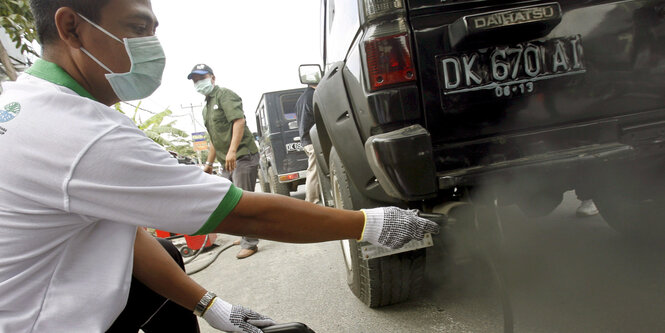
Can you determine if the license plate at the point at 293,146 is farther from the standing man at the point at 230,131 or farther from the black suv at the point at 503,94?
the black suv at the point at 503,94

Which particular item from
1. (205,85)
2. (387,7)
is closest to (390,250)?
(387,7)

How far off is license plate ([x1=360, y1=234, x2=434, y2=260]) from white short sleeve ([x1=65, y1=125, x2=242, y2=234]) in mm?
876

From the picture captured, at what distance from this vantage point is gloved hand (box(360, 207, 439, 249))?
1100 mm

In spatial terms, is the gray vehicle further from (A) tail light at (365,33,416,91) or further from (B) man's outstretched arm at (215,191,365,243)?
(B) man's outstretched arm at (215,191,365,243)

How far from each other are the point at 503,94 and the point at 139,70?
1.36 metres

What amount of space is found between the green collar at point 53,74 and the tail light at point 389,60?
0.96 metres

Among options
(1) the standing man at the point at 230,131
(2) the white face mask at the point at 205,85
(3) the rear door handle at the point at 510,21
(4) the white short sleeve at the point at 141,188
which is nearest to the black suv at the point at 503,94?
(3) the rear door handle at the point at 510,21

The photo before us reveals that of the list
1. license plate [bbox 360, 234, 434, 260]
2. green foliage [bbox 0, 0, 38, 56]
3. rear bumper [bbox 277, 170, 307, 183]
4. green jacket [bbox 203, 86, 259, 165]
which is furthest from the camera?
rear bumper [bbox 277, 170, 307, 183]

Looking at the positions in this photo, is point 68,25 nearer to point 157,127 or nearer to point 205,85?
point 205,85

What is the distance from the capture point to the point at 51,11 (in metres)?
0.90

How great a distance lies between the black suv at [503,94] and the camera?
125cm

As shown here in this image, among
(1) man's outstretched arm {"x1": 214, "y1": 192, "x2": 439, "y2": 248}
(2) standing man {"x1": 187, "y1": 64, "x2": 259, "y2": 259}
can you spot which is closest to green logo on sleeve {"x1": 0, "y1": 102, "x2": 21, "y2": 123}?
(1) man's outstretched arm {"x1": 214, "y1": 192, "x2": 439, "y2": 248}

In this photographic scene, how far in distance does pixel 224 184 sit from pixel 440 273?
6.08ft

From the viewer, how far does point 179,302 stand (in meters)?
1.40
